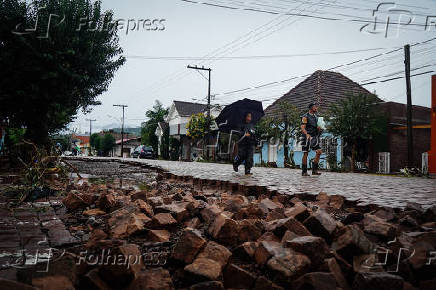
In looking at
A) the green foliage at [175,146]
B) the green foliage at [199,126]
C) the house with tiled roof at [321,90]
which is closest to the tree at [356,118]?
the house with tiled roof at [321,90]

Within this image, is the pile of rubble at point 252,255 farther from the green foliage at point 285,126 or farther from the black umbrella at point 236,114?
the green foliage at point 285,126

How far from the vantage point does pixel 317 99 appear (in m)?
21.9

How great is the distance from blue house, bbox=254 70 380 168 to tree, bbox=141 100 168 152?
25.4 metres

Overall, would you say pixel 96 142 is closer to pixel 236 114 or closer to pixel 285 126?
pixel 285 126

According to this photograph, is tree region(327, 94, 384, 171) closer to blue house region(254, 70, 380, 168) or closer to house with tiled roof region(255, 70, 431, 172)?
house with tiled roof region(255, 70, 431, 172)

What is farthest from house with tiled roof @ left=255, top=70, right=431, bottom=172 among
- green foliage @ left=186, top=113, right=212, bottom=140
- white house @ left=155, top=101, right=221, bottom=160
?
white house @ left=155, top=101, right=221, bottom=160

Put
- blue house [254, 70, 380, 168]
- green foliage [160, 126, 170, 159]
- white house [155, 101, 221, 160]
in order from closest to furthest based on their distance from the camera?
blue house [254, 70, 380, 168], white house [155, 101, 221, 160], green foliage [160, 126, 170, 159]

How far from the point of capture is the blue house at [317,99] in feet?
67.2

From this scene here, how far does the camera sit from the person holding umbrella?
755cm

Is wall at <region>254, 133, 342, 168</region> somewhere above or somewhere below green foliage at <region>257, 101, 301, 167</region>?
below

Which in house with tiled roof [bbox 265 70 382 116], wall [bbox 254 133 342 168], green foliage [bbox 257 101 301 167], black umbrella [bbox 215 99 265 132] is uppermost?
house with tiled roof [bbox 265 70 382 116]

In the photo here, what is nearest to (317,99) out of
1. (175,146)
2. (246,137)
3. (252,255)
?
(246,137)

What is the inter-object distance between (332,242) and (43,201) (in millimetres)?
3004

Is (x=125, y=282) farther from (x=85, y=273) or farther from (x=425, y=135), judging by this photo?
(x=425, y=135)
